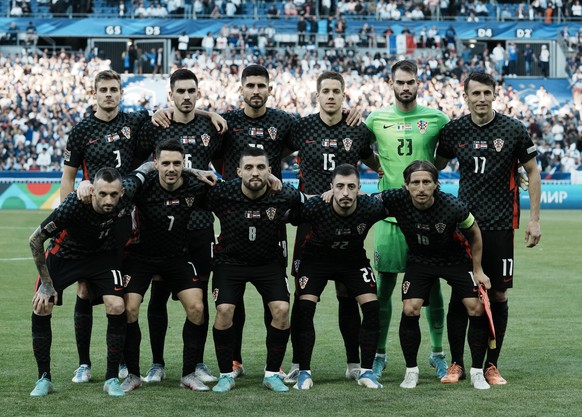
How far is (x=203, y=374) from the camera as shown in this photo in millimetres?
8672

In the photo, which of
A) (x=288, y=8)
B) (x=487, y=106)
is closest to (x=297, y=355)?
A: (x=487, y=106)

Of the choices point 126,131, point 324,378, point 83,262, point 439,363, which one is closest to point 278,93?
point 126,131

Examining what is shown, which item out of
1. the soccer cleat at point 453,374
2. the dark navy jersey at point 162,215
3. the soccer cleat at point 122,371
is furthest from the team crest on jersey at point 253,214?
the soccer cleat at point 453,374

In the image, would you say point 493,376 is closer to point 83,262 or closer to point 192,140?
point 192,140

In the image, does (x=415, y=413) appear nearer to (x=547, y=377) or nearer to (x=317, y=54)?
(x=547, y=377)

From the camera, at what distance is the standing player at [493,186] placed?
8570 mm

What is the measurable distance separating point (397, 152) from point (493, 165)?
35.1 inches

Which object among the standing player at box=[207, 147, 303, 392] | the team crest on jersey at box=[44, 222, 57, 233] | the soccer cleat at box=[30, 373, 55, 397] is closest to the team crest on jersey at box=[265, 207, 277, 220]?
the standing player at box=[207, 147, 303, 392]

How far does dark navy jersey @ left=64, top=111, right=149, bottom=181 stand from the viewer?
873 centimetres

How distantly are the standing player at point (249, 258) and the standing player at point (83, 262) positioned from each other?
2.65 ft

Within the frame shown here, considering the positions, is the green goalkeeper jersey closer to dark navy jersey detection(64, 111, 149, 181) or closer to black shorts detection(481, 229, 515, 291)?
black shorts detection(481, 229, 515, 291)

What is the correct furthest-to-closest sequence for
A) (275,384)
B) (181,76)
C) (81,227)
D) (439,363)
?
(439,363) < (181,76) < (275,384) < (81,227)

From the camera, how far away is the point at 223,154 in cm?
916

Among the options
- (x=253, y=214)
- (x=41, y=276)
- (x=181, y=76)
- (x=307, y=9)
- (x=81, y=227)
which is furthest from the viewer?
(x=307, y=9)
